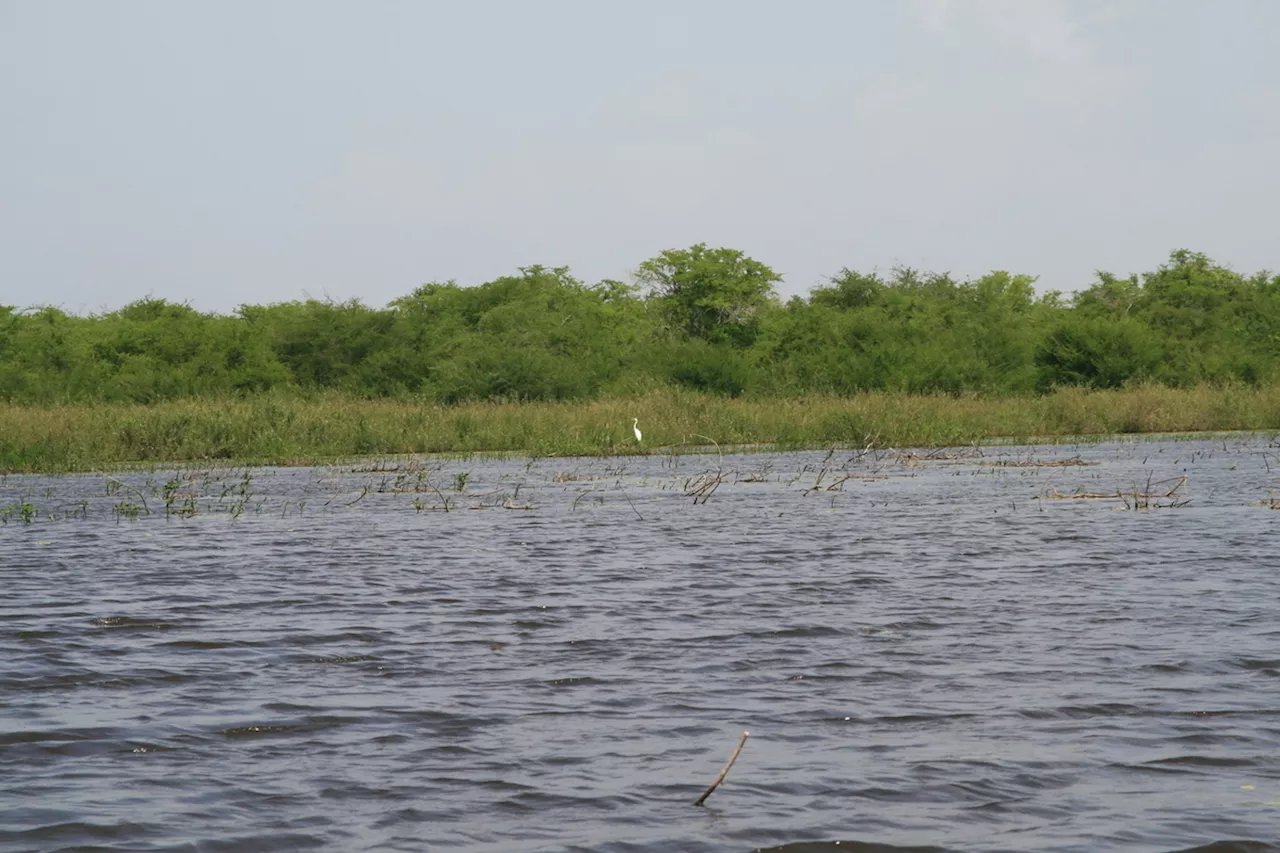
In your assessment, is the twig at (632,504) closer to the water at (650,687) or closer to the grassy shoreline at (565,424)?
the water at (650,687)

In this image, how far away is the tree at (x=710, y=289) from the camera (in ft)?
228

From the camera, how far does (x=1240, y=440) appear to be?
3075cm

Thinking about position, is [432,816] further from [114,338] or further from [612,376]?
[114,338]

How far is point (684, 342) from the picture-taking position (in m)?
60.2

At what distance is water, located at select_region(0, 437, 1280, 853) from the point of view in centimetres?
502

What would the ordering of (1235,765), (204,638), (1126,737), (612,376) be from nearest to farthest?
1. (1235,765)
2. (1126,737)
3. (204,638)
4. (612,376)

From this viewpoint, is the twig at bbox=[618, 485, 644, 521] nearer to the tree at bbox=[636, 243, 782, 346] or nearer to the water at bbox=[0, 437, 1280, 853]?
the water at bbox=[0, 437, 1280, 853]

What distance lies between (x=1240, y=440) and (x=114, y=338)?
43.5 m

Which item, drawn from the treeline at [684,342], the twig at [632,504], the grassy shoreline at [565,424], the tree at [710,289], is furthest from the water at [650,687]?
the tree at [710,289]

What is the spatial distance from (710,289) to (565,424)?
38729mm

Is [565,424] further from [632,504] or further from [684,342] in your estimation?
[684,342]

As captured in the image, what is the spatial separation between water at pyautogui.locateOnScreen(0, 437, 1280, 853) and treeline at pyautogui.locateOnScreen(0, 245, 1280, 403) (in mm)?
28251

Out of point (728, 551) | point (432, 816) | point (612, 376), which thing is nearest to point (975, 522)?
point (728, 551)

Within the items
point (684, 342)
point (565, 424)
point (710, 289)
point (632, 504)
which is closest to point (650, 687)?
point (632, 504)
